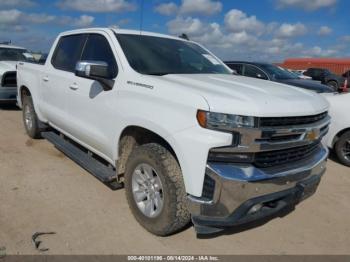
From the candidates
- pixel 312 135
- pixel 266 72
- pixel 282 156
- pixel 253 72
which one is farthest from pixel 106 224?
pixel 253 72

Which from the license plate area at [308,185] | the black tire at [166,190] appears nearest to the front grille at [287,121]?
the license plate area at [308,185]

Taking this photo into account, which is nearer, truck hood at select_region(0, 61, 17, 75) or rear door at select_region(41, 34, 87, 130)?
rear door at select_region(41, 34, 87, 130)

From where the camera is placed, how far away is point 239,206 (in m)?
2.78

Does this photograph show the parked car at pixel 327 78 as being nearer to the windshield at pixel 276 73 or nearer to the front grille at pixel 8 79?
the windshield at pixel 276 73

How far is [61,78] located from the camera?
481cm

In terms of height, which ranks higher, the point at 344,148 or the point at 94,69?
the point at 94,69

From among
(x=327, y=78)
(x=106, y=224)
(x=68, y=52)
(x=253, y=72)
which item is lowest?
(x=106, y=224)

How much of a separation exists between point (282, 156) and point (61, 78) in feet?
10.4

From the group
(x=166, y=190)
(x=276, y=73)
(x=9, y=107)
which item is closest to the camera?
(x=166, y=190)

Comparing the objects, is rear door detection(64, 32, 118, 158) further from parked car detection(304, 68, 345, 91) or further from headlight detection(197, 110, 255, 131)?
parked car detection(304, 68, 345, 91)

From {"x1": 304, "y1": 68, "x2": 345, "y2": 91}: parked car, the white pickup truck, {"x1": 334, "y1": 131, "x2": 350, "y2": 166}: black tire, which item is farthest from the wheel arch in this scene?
{"x1": 304, "y1": 68, "x2": 345, "y2": 91}: parked car

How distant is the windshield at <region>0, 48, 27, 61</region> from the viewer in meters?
10.7

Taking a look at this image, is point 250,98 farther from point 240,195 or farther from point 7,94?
point 7,94

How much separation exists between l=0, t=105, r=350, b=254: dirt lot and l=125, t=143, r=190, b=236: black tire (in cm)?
17
